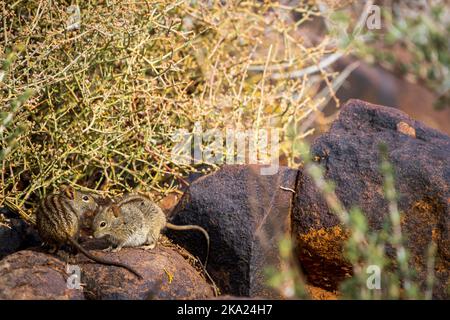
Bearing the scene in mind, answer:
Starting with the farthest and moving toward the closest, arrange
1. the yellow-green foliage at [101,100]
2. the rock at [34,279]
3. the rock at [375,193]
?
1. the yellow-green foliage at [101,100]
2. the rock at [375,193]
3. the rock at [34,279]

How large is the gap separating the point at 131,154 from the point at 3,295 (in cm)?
208

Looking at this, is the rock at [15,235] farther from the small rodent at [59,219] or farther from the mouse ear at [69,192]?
the small rodent at [59,219]

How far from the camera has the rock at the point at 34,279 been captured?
4820 millimetres

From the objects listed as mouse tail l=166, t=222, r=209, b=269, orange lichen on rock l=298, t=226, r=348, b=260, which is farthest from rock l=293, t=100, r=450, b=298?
mouse tail l=166, t=222, r=209, b=269

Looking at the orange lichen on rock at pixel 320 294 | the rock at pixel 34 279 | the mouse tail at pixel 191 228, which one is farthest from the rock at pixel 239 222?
the rock at pixel 34 279

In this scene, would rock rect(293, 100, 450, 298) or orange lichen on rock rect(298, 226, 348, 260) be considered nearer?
rock rect(293, 100, 450, 298)

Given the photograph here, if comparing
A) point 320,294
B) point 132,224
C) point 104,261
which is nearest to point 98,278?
point 104,261

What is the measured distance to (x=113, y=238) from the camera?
5.63 m

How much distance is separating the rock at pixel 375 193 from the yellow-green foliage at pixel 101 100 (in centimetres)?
138

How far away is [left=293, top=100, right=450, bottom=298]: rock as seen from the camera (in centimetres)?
550

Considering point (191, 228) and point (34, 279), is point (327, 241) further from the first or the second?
point (34, 279)

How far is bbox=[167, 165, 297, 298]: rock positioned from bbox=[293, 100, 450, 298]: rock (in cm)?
17

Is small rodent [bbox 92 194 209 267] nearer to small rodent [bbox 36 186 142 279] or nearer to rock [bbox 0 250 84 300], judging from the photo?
small rodent [bbox 36 186 142 279]

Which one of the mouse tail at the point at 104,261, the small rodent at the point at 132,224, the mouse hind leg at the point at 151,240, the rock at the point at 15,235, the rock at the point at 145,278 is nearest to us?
the rock at the point at 145,278
